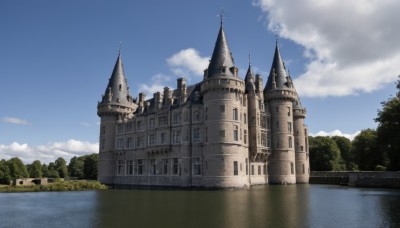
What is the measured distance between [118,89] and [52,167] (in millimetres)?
71020

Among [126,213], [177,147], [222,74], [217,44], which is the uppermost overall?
[217,44]

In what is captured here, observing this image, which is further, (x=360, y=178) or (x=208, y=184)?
(x=360, y=178)

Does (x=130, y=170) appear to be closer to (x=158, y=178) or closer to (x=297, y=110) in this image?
(x=158, y=178)

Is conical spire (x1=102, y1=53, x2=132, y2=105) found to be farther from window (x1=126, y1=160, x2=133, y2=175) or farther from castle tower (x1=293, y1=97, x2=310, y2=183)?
castle tower (x1=293, y1=97, x2=310, y2=183)

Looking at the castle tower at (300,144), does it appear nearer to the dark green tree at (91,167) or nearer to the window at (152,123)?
the window at (152,123)

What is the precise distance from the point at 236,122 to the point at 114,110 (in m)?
23.4

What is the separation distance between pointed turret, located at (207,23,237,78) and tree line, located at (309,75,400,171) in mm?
18914

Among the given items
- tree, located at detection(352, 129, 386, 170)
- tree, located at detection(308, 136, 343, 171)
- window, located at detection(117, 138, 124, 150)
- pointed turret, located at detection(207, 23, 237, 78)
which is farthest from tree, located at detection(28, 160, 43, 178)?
tree, located at detection(352, 129, 386, 170)

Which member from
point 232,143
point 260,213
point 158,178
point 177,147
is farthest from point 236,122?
point 260,213

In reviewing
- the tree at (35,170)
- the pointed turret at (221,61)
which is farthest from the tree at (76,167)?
the pointed turret at (221,61)

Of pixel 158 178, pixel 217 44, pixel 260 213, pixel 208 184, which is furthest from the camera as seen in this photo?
pixel 158 178

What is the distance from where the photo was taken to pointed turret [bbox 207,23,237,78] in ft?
138

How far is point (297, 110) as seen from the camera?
5528 centimetres

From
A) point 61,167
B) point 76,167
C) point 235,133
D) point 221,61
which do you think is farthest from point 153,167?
point 61,167
